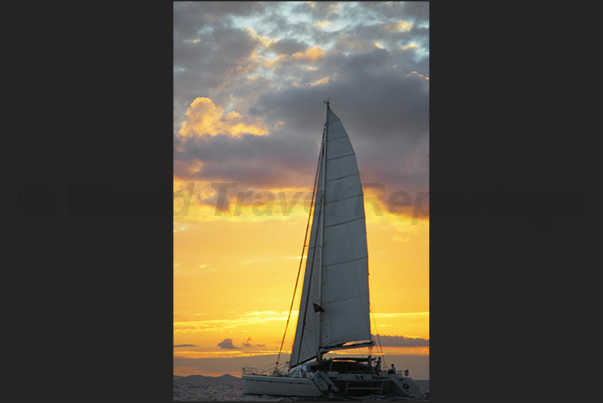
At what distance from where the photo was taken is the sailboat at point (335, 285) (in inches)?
1640

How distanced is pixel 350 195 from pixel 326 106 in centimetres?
592

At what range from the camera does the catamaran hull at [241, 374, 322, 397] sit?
39688 millimetres

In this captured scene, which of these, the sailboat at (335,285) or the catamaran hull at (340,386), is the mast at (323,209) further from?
the catamaran hull at (340,386)

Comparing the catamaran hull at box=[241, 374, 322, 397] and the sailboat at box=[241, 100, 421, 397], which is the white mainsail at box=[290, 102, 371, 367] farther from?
the catamaran hull at box=[241, 374, 322, 397]

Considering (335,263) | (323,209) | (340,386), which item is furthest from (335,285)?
(340,386)

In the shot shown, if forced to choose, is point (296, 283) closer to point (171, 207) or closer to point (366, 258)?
point (366, 258)

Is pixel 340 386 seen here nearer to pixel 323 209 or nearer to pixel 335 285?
pixel 335 285

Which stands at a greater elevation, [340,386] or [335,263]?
[335,263]

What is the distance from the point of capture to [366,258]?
43.2 m

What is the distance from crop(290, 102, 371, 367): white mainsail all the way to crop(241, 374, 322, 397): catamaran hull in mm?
1961

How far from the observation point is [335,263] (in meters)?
43.2

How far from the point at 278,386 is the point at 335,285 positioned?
691 centimetres

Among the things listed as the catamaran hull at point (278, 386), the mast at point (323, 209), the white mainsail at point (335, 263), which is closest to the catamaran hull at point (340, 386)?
the catamaran hull at point (278, 386)

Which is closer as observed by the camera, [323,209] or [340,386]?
[340,386]
